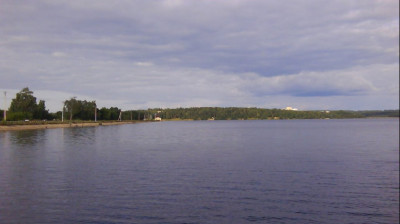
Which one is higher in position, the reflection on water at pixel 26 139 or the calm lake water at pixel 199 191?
the reflection on water at pixel 26 139

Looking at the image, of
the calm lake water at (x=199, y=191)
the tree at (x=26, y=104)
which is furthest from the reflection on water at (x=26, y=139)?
the tree at (x=26, y=104)

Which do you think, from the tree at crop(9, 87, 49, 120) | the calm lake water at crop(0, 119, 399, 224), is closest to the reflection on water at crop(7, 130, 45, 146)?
the calm lake water at crop(0, 119, 399, 224)

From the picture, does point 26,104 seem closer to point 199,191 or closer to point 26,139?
point 26,139

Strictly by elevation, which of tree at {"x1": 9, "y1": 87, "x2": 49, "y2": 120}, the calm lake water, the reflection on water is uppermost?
tree at {"x1": 9, "y1": 87, "x2": 49, "y2": 120}

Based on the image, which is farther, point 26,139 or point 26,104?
point 26,104

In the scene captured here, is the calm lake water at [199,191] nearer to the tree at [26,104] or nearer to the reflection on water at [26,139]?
the reflection on water at [26,139]

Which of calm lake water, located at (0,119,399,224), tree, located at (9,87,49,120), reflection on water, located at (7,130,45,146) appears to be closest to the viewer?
calm lake water, located at (0,119,399,224)

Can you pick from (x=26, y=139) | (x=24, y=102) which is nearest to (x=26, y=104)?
(x=24, y=102)

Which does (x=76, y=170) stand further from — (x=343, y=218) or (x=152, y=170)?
(x=343, y=218)

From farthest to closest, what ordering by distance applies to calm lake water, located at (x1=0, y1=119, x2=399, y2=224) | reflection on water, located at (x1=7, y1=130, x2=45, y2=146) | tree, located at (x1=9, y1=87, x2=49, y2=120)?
tree, located at (x1=9, y1=87, x2=49, y2=120), reflection on water, located at (x1=7, y1=130, x2=45, y2=146), calm lake water, located at (x1=0, y1=119, x2=399, y2=224)

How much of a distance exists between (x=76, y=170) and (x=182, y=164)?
1075 centimetres

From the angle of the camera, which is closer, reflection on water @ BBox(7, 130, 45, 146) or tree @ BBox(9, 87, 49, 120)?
reflection on water @ BBox(7, 130, 45, 146)

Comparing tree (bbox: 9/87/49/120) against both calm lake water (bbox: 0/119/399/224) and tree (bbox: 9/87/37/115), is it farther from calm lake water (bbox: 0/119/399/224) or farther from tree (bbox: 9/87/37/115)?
calm lake water (bbox: 0/119/399/224)

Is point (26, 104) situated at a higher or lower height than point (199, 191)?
higher
